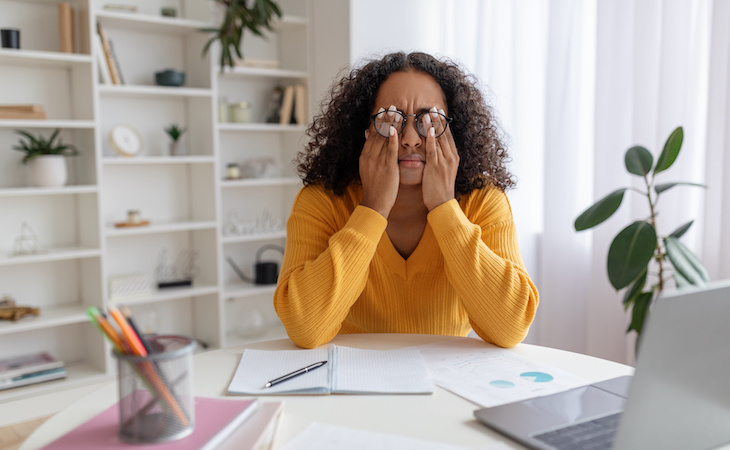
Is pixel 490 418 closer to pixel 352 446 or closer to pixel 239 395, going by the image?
pixel 352 446

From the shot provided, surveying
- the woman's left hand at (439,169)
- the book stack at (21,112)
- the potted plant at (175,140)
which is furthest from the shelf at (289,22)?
the woman's left hand at (439,169)

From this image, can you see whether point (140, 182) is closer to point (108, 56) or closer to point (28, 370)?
point (108, 56)

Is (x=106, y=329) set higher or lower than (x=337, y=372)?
higher

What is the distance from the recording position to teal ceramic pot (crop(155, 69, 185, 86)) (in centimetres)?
309

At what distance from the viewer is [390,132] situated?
5.02 ft

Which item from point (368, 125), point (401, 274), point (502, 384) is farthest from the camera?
point (368, 125)

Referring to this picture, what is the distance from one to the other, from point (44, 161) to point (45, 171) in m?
0.04

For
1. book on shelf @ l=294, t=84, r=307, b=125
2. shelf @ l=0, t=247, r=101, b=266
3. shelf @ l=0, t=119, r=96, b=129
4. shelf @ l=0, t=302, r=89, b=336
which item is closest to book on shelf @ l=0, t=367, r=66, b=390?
shelf @ l=0, t=302, r=89, b=336

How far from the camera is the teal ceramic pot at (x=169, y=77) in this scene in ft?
10.1

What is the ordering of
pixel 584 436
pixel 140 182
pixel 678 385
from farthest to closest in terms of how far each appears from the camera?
pixel 140 182, pixel 584 436, pixel 678 385

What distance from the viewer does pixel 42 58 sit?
272 centimetres

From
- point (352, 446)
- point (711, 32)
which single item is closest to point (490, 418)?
point (352, 446)

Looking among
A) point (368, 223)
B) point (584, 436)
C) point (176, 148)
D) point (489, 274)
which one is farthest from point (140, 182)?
point (584, 436)

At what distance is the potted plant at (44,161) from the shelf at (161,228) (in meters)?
0.32
